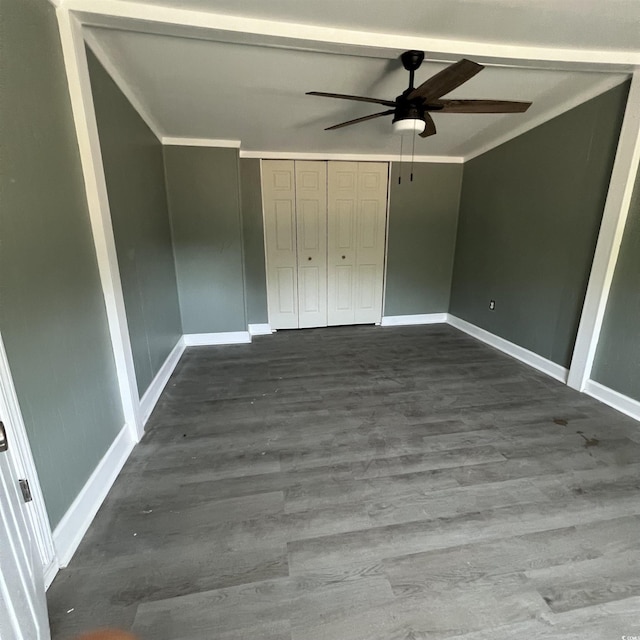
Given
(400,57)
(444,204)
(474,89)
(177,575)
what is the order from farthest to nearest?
(444,204) → (474,89) → (400,57) → (177,575)

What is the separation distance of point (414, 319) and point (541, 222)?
77.7 inches

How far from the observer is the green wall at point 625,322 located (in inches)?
91.7

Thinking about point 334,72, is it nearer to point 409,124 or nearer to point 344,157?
point 409,124

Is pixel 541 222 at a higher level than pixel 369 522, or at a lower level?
higher

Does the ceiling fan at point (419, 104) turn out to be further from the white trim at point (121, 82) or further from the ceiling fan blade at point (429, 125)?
the white trim at point (121, 82)

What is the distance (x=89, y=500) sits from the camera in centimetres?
153

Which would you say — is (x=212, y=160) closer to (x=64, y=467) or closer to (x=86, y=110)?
(x=86, y=110)

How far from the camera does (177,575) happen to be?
127cm

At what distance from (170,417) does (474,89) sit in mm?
3514

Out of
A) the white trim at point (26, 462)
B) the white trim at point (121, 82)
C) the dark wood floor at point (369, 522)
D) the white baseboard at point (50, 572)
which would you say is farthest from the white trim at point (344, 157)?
the white baseboard at point (50, 572)

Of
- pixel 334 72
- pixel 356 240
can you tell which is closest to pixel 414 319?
pixel 356 240

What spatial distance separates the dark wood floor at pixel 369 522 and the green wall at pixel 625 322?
30cm

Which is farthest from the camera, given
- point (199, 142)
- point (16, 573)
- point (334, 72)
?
point (199, 142)

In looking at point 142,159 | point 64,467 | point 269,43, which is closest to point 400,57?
point 269,43
